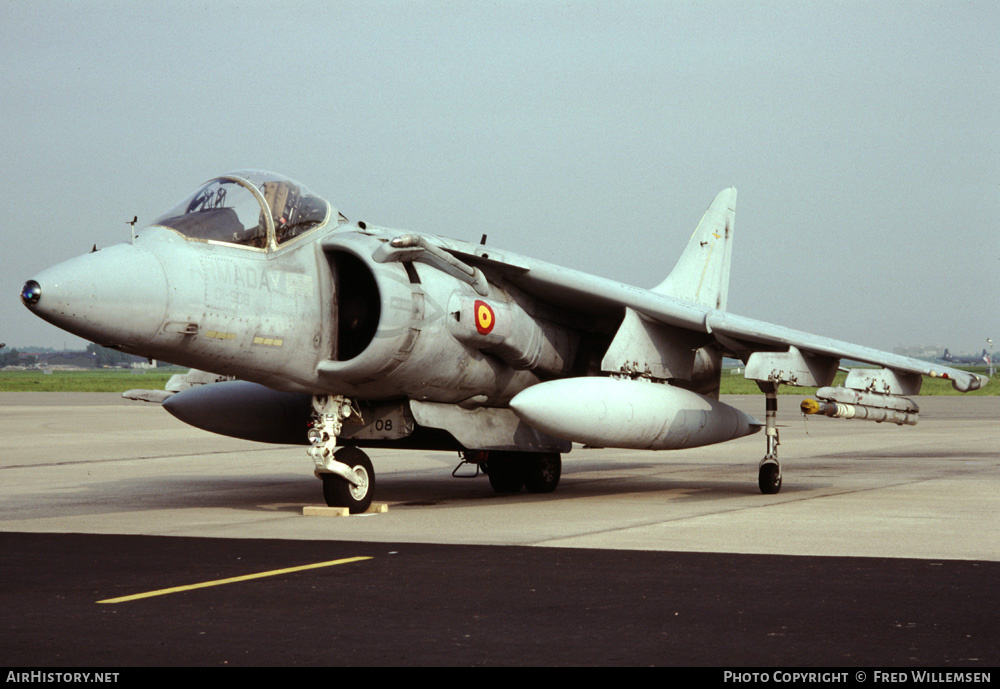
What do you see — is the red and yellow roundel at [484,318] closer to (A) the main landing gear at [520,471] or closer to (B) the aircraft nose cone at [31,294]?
(A) the main landing gear at [520,471]

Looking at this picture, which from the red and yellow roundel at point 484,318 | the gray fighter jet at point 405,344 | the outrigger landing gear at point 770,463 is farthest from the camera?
the outrigger landing gear at point 770,463

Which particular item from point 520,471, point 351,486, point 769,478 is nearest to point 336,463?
point 351,486

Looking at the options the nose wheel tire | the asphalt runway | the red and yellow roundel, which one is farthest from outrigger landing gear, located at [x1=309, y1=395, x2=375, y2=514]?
the nose wheel tire

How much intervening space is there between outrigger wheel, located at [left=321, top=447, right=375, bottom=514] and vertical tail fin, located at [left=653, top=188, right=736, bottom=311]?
6.07 meters

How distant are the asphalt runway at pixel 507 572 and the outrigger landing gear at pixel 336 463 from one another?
22 cm

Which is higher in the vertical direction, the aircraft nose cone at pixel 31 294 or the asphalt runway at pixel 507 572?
the aircraft nose cone at pixel 31 294

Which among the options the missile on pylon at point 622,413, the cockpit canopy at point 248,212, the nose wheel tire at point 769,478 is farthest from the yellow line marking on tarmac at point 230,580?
the nose wheel tire at point 769,478

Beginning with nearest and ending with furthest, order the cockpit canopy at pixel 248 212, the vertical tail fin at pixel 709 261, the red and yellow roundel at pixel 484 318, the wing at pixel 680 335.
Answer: the cockpit canopy at pixel 248 212, the red and yellow roundel at pixel 484 318, the wing at pixel 680 335, the vertical tail fin at pixel 709 261

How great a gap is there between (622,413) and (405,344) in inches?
85.9

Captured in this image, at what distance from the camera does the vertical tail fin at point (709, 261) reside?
1577 centimetres

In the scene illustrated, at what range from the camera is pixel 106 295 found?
8.61 m

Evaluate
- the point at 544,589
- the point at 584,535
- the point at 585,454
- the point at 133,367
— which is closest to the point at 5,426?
the point at 585,454

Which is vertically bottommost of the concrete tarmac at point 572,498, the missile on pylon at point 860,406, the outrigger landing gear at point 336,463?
the concrete tarmac at point 572,498

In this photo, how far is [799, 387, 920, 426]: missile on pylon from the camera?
1220 cm
